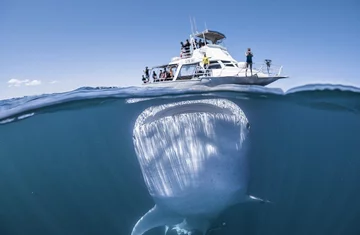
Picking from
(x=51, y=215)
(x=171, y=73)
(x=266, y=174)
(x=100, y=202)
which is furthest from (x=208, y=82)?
(x=51, y=215)

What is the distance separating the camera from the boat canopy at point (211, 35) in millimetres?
19031

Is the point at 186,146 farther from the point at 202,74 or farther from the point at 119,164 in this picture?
the point at 202,74

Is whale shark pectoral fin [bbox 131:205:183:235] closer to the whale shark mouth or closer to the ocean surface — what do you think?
the whale shark mouth

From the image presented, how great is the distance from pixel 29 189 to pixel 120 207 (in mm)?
5033

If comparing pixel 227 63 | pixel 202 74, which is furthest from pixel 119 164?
pixel 227 63

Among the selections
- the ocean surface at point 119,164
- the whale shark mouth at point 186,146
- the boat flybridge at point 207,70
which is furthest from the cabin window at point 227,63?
the whale shark mouth at point 186,146

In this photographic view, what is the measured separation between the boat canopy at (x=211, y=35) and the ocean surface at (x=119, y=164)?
352 inches

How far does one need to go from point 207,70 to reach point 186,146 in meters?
11.4

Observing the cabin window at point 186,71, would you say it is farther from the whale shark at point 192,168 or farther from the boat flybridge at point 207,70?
the whale shark at point 192,168

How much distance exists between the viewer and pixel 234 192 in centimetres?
487

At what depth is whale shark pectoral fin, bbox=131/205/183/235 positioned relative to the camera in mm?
4801

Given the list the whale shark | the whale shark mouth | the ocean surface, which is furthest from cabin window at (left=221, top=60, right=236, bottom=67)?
the whale shark

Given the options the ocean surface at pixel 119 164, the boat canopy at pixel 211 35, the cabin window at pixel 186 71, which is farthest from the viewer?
the boat canopy at pixel 211 35

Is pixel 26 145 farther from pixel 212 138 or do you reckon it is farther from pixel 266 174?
pixel 266 174
